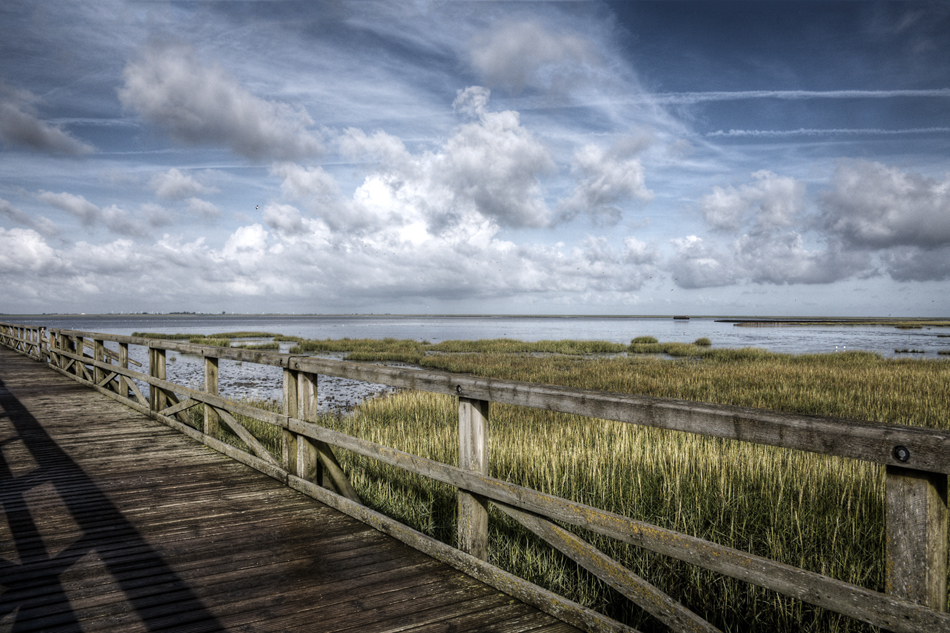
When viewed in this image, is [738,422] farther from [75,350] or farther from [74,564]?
[75,350]

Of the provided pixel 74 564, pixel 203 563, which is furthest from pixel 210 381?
pixel 203 563

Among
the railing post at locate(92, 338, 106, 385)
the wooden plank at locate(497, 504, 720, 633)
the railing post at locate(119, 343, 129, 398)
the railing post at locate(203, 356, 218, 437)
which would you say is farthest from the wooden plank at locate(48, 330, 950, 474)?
the railing post at locate(92, 338, 106, 385)

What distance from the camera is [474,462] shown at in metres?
3.27

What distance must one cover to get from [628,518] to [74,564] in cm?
341

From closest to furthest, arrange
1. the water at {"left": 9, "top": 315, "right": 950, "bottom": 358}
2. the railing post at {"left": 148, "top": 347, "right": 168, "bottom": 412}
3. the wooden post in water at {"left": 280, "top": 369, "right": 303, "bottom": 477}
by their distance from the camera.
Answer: the wooden post in water at {"left": 280, "top": 369, "right": 303, "bottom": 477} < the railing post at {"left": 148, "top": 347, "right": 168, "bottom": 412} < the water at {"left": 9, "top": 315, "right": 950, "bottom": 358}

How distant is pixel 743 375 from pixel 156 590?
67.1ft

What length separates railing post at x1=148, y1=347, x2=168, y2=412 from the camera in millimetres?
8266

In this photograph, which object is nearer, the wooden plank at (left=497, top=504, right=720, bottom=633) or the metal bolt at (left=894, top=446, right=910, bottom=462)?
the metal bolt at (left=894, top=446, right=910, bottom=462)

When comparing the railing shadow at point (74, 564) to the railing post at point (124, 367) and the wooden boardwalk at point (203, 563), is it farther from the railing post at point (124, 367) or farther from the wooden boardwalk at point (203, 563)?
the railing post at point (124, 367)

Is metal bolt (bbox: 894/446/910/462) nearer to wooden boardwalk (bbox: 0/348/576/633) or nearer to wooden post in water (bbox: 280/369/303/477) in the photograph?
wooden boardwalk (bbox: 0/348/576/633)

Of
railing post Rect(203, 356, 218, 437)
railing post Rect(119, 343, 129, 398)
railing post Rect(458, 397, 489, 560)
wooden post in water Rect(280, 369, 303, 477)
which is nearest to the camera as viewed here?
railing post Rect(458, 397, 489, 560)

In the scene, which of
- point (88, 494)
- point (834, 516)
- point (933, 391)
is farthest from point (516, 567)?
point (933, 391)

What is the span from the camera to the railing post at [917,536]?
1.72 meters

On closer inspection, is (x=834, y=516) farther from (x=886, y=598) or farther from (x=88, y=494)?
(x=88, y=494)
